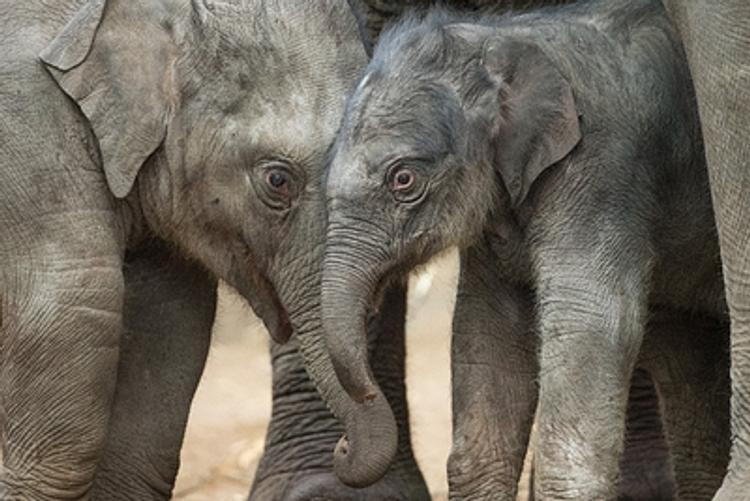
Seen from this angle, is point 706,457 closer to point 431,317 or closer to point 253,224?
point 253,224

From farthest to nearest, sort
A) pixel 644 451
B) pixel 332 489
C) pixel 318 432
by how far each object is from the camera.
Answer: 1. pixel 644 451
2. pixel 318 432
3. pixel 332 489

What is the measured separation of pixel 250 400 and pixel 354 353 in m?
4.71

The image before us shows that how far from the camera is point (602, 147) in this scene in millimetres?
7863

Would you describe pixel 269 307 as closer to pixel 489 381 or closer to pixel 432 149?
pixel 489 381

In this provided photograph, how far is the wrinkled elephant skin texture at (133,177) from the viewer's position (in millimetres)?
7941

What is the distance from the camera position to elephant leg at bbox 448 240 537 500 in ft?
26.3

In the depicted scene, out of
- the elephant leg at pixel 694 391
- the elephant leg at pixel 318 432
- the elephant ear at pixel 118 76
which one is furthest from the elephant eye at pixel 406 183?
the elephant leg at pixel 318 432

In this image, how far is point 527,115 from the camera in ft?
25.9

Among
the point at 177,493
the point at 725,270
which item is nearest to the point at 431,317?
the point at 177,493

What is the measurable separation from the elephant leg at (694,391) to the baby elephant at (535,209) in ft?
0.99

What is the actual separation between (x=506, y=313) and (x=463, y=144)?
0.48m

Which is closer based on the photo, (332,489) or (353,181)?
(353,181)

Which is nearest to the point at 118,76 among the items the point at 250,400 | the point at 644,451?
the point at 644,451

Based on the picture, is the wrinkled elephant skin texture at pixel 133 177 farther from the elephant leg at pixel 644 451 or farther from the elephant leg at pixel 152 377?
the elephant leg at pixel 644 451
